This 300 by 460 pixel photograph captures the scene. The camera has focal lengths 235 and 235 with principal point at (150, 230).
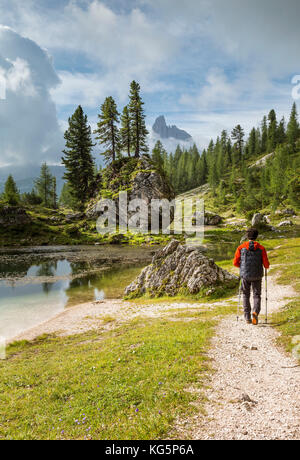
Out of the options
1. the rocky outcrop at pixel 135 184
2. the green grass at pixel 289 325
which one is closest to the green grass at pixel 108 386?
the green grass at pixel 289 325

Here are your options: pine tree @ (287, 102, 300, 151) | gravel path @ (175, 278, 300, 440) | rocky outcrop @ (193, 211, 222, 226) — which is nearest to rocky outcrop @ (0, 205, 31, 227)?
rocky outcrop @ (193, 211, 222, 226)

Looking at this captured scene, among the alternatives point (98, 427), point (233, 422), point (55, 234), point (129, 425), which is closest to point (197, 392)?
point (233, 422)

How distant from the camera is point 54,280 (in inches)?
1452

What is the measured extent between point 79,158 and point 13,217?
38258mm

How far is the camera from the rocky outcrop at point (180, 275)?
23.8 m

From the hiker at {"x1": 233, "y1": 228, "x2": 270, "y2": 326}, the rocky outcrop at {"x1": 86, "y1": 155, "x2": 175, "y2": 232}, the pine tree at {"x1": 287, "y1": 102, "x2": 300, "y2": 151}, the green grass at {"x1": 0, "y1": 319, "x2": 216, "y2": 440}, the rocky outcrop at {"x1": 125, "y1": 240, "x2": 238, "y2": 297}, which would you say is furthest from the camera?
the pine tree at {"x1": 287, "y1": 102, "x2": 300, "y2": 151}

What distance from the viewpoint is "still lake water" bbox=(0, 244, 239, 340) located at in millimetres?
24561

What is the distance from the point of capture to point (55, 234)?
80188 mm

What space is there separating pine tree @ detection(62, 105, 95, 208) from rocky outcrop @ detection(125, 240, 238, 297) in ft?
256

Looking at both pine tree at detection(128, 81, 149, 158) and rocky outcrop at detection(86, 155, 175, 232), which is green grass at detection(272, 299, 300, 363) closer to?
rocky outcrop at detection(86, 155, 175, 232)

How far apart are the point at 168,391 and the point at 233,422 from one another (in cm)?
212

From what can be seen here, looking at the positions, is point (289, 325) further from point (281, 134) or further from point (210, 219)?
point (281, 134)

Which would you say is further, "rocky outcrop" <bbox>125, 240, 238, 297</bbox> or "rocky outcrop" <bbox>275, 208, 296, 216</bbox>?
"rocky outcrop" <bbox>275, 208, 296, 216</bbox>

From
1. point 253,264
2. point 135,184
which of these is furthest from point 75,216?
point 253,264
